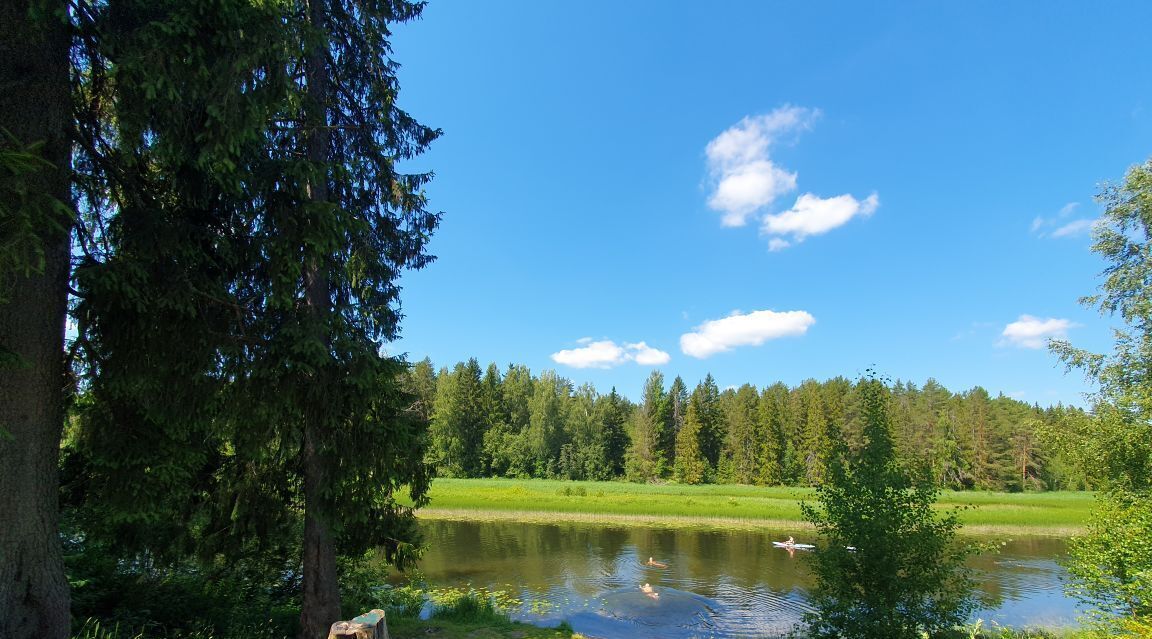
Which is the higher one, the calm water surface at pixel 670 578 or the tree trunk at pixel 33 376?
the tree trunk at pixel 33 376

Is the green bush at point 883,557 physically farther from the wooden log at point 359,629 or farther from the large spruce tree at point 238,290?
the wooden log at point 359,629

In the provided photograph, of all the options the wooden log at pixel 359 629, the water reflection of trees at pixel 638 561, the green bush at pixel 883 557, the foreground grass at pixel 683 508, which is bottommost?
the foreground grass at pixel 683 508

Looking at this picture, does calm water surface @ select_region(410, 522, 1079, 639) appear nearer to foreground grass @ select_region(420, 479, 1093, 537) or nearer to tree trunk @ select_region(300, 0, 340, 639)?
foreground grass @ select_region(420, 479, 1093, 537)

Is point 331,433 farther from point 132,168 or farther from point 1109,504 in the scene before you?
point 1109,504

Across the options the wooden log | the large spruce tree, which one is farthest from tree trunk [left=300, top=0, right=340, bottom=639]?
the wooden log

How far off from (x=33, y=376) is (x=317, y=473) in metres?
3.26

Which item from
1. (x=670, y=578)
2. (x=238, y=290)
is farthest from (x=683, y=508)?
(x=238, y=290)

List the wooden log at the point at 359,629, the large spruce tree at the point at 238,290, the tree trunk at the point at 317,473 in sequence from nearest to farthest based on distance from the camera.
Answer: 1. the wooden log at the point at 359,629
2. the large spruce tree at the point at 238,290
3. the tree trunk at the point at 317,473

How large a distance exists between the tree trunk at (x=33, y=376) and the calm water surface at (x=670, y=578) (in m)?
11.2

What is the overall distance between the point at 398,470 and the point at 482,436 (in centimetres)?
6197

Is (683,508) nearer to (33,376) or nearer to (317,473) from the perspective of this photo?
(317,473)

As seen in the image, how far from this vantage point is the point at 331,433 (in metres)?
6.82

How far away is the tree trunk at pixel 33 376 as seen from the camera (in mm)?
4605

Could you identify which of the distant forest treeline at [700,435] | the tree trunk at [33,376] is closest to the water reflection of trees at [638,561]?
the tree trunk at [33,376]
